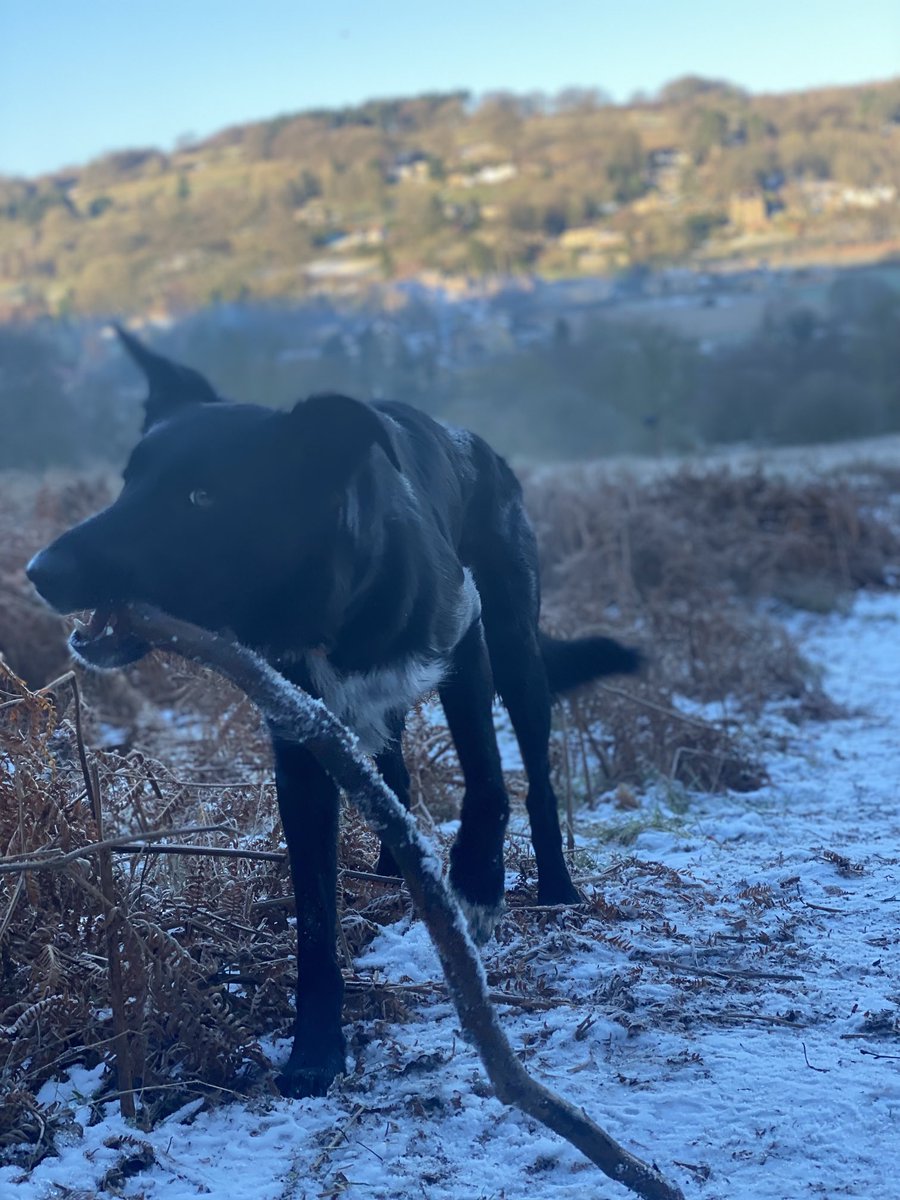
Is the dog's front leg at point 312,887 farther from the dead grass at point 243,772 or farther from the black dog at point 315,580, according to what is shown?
the dead grass at point 243,772

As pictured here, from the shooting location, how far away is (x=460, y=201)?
60812 millimetres

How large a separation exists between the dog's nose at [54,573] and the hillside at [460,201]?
42.0 m

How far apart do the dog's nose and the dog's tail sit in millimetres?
2275

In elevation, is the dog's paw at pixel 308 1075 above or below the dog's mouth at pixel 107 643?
below

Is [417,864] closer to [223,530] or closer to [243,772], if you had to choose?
[223,530]

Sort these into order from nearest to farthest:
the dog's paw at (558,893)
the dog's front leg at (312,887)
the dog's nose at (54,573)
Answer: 1. the dog's nose at (54,573)
2. the dog's front leg at (312,887)
3. the dog's paw at (558,893)

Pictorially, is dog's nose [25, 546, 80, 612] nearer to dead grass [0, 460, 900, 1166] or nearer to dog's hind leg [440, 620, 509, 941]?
dead grass [0, 460, 900, 1166]

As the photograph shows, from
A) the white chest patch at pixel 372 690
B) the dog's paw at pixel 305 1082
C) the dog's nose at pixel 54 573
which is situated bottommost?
the dog's paw at pixel 305 1082

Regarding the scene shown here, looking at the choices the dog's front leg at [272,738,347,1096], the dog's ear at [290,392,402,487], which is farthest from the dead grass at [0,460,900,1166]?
the dog's ear at [290,392,402,487]

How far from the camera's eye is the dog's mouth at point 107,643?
2.69 m

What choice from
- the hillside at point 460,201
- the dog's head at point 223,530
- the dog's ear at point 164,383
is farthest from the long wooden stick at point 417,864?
the hillside at point 460,201

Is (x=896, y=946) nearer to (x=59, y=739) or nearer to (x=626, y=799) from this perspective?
(x=626, y=799)

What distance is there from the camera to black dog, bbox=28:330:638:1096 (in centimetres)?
267

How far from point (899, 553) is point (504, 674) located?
27.3 ft
